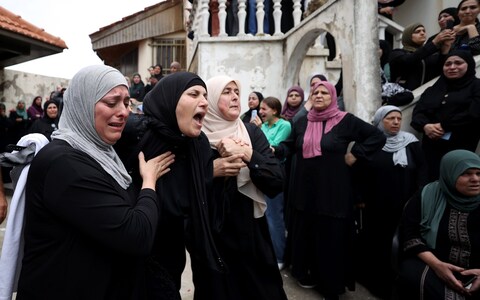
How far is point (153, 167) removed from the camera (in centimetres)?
167

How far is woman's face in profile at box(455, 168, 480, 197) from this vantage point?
2443mm

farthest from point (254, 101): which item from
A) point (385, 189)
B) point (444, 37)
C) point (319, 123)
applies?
point (444, 37)

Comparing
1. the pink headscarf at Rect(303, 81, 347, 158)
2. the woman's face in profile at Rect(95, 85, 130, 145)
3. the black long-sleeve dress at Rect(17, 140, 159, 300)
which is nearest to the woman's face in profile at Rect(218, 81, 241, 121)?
the woman's face in profile at Rect(95, 85, 130, 145)

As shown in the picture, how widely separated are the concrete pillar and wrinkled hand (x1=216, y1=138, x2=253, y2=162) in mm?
2564

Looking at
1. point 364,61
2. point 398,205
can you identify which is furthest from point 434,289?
point 364,61

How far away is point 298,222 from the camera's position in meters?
3.43

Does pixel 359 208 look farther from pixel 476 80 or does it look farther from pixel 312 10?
A: pixel 312 10

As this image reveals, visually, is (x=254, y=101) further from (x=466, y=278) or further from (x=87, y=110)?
(x=87, y=110)

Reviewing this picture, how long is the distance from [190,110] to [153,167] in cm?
33

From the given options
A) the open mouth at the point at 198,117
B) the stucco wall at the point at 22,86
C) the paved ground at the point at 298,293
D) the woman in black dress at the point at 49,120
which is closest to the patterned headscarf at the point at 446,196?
the paved ground at the point at 298,293

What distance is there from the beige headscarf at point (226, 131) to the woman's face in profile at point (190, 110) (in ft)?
1.17

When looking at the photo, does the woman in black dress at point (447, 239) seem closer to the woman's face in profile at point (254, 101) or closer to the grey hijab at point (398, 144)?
the grey hijab at point (398, 144)

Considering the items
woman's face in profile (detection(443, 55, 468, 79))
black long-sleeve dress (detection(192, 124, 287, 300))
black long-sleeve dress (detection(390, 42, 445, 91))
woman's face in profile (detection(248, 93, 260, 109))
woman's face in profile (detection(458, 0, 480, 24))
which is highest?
woman's face in profile (detection(458, 0, 480, 24))

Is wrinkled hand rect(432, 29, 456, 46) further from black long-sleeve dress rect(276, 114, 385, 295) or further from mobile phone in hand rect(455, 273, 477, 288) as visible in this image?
mobile phone in hand rect(455, 273, 477, 288)
